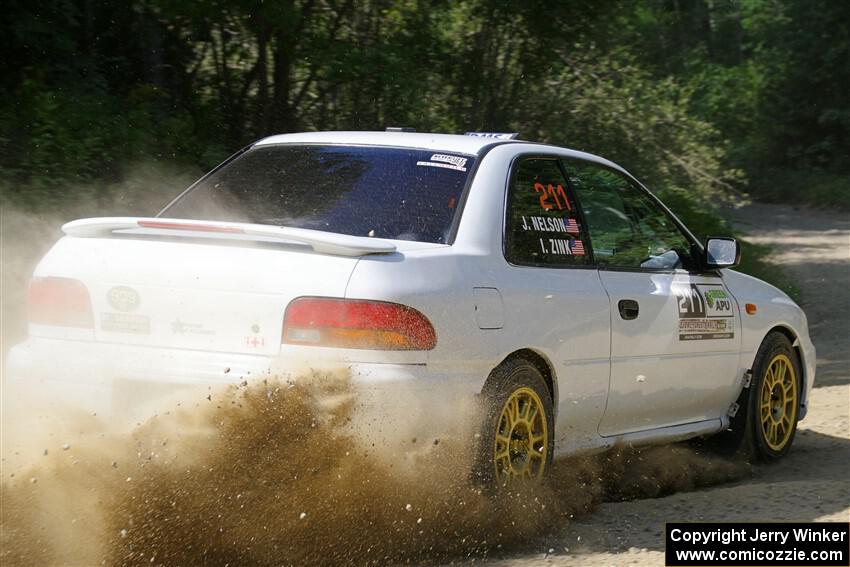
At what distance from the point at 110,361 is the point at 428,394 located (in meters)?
1.19

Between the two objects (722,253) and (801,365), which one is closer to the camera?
(722,253)

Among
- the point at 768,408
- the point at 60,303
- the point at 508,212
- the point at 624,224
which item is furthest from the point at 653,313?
the point at 60,303

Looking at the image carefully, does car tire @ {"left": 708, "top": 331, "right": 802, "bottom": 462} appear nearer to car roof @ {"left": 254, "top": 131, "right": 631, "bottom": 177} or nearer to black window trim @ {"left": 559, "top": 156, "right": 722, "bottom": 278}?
black window trim @ {"left": 559, "top": 156, "right": 722, "bottom": 278}

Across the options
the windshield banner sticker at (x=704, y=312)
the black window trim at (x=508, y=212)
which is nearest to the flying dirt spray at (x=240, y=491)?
the black window trim at (x=508, y=212)

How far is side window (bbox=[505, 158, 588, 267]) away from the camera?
217 inches

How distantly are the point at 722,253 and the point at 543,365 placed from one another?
1685 millimetres

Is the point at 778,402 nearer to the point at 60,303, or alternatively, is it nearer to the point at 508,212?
the point at 508,212

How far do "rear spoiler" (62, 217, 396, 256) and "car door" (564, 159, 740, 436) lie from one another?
152cm

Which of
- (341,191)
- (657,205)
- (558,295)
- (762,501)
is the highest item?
(341,191)

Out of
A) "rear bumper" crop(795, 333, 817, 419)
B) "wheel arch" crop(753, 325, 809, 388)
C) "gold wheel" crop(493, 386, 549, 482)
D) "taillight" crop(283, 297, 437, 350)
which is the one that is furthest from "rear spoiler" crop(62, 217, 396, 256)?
"rear bumper" crop(795, 333, 817, 419)

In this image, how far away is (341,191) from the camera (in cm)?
552

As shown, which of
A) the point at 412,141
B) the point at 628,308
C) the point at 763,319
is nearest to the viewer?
the point at 412,141

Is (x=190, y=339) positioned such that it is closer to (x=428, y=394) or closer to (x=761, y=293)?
(x=428, y=394)

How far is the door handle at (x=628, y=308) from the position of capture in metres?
6.01
